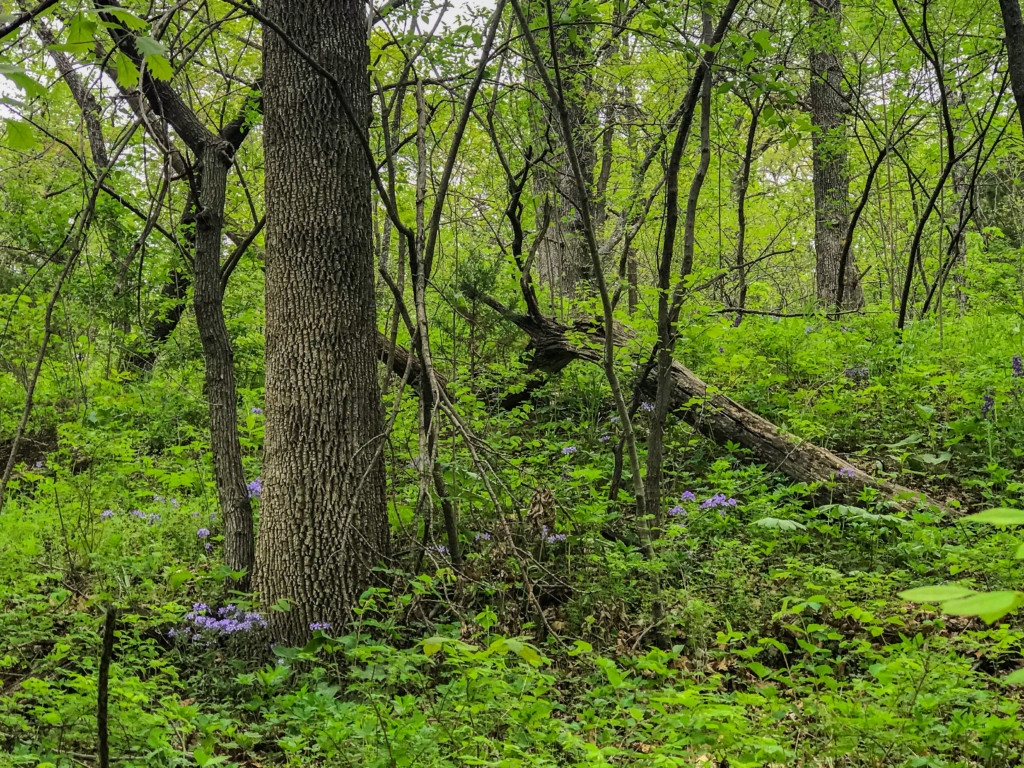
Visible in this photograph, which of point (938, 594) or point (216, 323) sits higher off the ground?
point (216, 323)

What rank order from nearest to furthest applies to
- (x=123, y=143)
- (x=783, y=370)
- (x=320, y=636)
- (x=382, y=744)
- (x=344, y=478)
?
1. (x=382, y=744)
2. (x=123, y=143)
3. (x=320, y=636)
4. (x=344, y=478)
5. (x=783, y=370)

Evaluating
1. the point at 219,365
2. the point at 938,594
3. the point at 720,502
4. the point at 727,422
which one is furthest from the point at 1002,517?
the point at 727,422

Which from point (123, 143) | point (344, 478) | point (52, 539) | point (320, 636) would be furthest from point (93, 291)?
point (320, 636)

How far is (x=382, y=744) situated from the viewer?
201 cm

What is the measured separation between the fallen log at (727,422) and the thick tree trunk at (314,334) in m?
2.12

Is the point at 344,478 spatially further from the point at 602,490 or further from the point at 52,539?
the point at 52,539

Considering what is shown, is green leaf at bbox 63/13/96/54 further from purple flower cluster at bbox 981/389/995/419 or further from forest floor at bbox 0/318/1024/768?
purple flower cluster at bbox 981/389/995/419

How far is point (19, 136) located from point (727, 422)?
435 cm

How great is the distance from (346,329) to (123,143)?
1.21 metres

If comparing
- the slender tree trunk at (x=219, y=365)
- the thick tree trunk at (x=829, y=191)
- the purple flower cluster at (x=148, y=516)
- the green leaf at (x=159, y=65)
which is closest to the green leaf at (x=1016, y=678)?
the green leaf at (x=159, y=65)

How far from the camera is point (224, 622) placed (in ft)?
9.66

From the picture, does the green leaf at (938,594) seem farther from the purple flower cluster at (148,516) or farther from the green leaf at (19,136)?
the purple flower cluster at (148,516)

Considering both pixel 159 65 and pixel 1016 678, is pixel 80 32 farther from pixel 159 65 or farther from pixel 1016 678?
pixel 1016 678

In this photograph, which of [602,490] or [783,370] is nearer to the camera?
[602,490]
